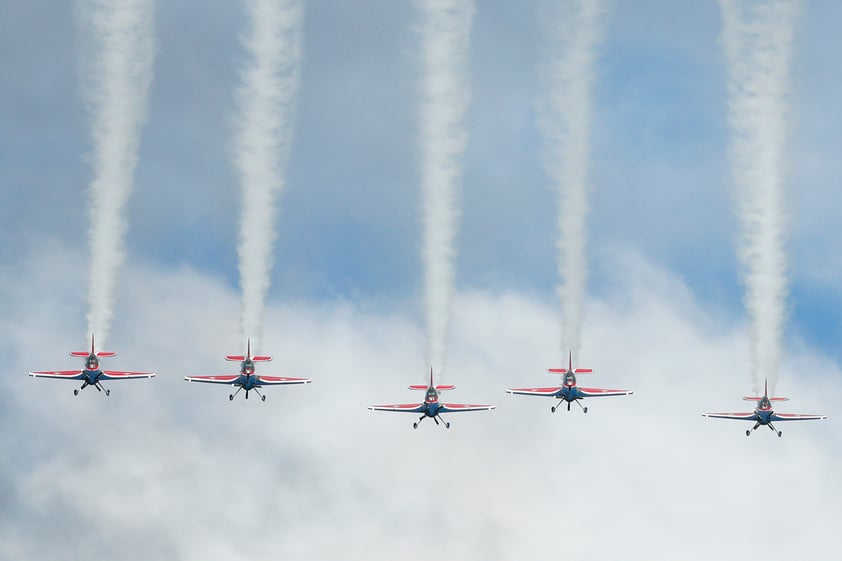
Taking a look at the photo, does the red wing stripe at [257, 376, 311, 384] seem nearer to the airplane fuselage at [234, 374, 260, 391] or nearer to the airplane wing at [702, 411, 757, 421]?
the airplane fuselage at [234, 374, 260, 391]

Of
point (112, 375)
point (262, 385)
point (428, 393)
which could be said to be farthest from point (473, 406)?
point (112, 375)

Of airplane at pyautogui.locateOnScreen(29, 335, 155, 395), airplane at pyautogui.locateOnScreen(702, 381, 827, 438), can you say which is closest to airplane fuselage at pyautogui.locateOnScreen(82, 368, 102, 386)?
airplane at pyautogui.locateOnScreen(29, 335, 155, 395)

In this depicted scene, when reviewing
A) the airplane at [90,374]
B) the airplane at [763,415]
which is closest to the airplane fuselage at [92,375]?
the airplane at [90,374]

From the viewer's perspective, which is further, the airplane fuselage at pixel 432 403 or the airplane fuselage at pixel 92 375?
the airplane fuselage at pixel 432 403

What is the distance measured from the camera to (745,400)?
13038 centimetres

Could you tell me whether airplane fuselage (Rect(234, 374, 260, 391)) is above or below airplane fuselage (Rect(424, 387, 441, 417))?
above

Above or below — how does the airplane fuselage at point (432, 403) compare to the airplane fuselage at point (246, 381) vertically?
below

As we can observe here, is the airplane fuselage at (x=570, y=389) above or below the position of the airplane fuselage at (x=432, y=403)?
above

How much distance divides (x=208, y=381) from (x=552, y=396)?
72.9ft

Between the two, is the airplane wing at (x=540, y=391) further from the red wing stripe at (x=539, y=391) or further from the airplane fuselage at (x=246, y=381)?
the airplane fuselage at (x=246, y=381)

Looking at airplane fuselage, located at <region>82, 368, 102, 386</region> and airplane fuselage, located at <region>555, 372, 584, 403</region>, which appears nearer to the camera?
airplane fuselage, located at <region>82, 368, 102, 386</region>

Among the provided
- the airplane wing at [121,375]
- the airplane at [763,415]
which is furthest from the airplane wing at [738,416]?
the airplane wing at [121,375]

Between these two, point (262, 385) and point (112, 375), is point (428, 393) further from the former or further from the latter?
point (112, 375)

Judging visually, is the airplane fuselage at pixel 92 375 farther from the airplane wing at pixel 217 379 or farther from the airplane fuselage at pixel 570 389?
the airplane fuselage at pixel 570 389
